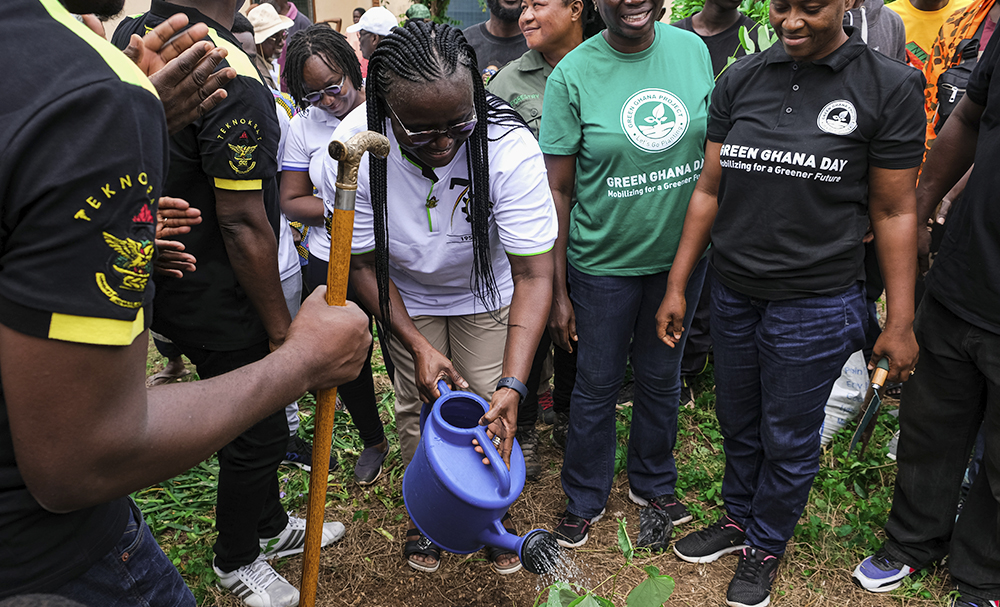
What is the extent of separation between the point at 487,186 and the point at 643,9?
0.90 metres

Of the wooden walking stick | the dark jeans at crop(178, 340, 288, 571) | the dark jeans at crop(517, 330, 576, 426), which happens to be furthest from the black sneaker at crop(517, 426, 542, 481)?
the wooden walking stick

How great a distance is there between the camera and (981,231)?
2174 mm

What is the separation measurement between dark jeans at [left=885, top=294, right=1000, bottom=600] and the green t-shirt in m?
1.00

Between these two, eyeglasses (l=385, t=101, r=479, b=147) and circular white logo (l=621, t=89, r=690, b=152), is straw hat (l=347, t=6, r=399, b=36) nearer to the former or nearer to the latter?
circular white logo (l=621, t=89, r=690, b=152)

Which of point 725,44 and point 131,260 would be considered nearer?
point 131,260

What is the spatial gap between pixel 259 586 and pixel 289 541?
10.4 inches

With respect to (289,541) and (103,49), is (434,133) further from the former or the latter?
(289,541)

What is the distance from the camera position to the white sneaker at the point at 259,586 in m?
2.57

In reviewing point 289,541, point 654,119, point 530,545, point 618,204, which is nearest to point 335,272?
point 530,545

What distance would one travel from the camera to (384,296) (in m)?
2.29

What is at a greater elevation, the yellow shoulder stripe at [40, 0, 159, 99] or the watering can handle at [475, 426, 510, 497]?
the yellow shoulder stripe at [40, 0, 159, 99]

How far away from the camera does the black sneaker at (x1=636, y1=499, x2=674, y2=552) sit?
2.87 meters

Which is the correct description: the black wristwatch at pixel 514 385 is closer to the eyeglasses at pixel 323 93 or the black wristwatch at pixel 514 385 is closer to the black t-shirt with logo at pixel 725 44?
the eyeglasses at pixel 323 93

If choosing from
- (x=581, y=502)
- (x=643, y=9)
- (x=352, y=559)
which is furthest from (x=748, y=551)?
(x=643, y=9)
